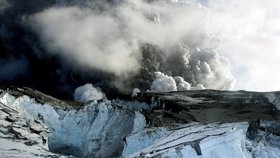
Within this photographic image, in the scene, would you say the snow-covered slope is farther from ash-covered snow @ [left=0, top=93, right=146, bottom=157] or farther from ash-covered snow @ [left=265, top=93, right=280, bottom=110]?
ash-covered snow @ [left=265, top=93, right=280, bottom=110]

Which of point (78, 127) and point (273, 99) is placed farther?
point (273, 99)

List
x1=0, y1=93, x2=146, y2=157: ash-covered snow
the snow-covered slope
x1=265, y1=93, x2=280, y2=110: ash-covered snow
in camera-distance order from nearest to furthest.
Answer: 1. the snow-covered slope
2. x1=0, y1=93, x2=146, y2=157: ash-covered snow
3. x1=265, y1=93, x2=280, y2=110: ash-covered snow

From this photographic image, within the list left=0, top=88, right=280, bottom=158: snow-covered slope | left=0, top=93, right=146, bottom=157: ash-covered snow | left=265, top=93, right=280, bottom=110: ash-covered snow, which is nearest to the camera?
left=0, top=88, right=280, bottom=158: snow-covered slope

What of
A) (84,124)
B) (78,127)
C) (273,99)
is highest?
(273,99)

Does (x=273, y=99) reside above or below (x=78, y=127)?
above

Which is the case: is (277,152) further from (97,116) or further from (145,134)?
(97,116)

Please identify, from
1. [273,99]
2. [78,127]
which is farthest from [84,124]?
[273,99]

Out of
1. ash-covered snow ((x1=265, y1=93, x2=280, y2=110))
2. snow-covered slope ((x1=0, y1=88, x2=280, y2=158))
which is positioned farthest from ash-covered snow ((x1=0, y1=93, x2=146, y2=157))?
ash-covered snow ((x1=265, y1=93, x2=280, y2=110))

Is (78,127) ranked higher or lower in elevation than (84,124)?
lower

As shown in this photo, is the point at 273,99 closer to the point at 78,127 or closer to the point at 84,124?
the point at 84,124

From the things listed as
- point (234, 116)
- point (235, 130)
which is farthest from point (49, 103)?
point (235, 130)

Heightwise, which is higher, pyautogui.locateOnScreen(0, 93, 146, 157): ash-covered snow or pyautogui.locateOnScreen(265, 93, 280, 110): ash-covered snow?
pyautogui.locateOnScreen(265, 93, 280, 110): ash-covered snow
